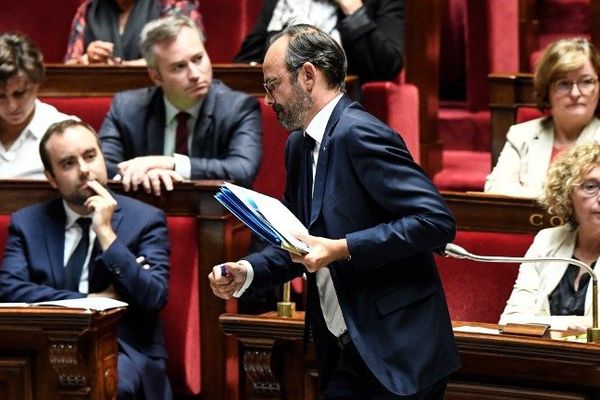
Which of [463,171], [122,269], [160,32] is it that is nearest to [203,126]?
[160,32]

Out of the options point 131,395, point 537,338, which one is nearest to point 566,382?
point 537,338

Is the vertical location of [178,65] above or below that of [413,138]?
above

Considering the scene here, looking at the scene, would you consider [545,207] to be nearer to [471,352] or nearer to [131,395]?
[471,352]

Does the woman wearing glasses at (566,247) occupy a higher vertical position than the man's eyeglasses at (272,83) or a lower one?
lower

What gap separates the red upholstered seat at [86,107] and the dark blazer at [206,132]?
12cm

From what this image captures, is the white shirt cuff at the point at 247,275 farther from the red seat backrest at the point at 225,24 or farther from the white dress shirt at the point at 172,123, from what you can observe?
the red seat backrest at the point at 225,24

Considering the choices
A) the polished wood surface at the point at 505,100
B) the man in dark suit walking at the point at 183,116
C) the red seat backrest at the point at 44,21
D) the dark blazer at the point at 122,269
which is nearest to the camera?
the dark blazer at the point at 122,269

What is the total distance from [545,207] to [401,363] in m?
0.47

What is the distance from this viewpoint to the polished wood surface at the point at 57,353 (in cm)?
125

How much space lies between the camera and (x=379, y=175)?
35.4 inches

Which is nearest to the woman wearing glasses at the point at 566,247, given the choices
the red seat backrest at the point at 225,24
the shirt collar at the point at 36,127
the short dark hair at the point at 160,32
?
the short dark hair at the point at 160,32

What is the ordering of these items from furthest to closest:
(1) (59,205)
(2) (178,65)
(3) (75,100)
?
(3) (75,100)
(2) (178,65)
(1) (59,205)

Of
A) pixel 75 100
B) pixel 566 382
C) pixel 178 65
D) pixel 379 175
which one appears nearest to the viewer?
pixel 379 175

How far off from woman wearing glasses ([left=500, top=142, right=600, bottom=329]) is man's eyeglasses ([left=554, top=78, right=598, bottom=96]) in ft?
0.86
